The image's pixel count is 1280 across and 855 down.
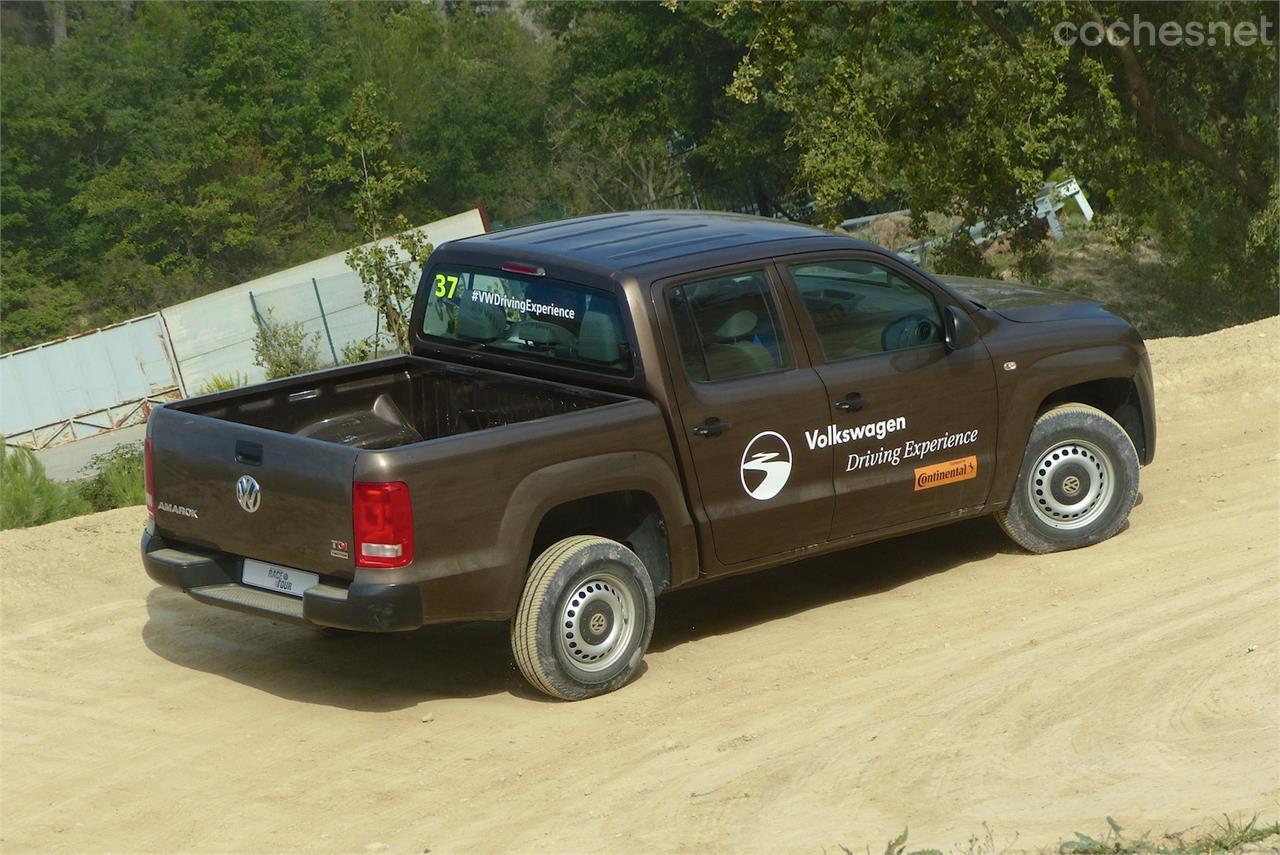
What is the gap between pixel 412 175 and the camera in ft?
56.7

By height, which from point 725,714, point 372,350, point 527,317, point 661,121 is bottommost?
point 725,714

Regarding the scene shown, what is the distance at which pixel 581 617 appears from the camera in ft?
21.3

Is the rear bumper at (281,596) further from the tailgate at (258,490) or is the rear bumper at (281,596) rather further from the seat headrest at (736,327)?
the seat headrest at (736,327)

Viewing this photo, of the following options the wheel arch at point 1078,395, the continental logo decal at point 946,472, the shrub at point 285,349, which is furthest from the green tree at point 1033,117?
the continental logo decal at point 946,472

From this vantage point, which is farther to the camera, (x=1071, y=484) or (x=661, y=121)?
(x=661, y=121)

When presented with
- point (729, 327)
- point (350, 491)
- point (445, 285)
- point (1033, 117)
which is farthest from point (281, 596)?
point (1033, 117)

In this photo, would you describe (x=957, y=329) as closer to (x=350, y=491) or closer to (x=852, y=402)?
(x=852, y=402)

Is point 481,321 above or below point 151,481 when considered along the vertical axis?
above

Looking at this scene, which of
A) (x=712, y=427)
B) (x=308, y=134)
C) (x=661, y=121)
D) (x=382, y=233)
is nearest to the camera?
(x=712, y=427)

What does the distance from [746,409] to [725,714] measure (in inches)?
53.6

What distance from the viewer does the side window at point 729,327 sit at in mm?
6844

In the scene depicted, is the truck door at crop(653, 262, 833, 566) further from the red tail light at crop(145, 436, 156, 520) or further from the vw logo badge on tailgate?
the red tail light at crop(145, 436, 156, 520)

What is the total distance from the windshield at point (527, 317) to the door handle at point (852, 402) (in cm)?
105

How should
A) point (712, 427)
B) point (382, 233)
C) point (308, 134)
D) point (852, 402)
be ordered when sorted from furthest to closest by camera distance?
point (308, 134) < point (382, 233) < point (852, 402) < point (712, 427)
